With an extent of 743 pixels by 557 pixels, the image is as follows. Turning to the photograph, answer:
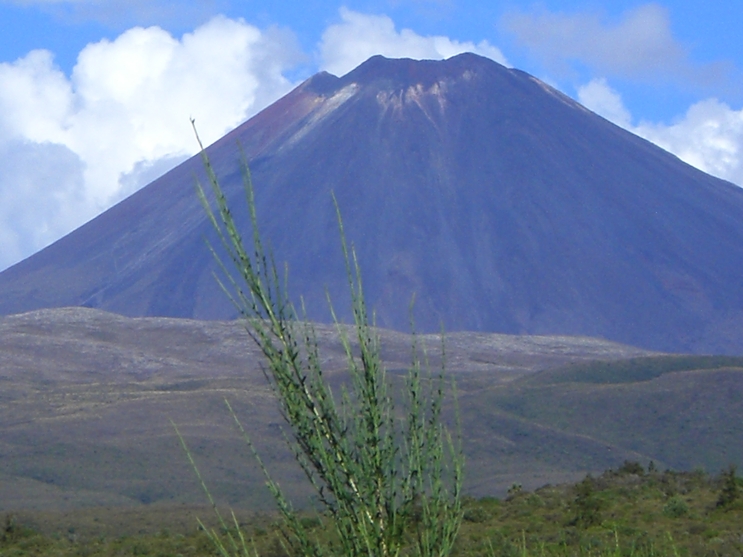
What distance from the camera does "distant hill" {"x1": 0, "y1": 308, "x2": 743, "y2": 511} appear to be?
31953mm

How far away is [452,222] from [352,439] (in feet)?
337

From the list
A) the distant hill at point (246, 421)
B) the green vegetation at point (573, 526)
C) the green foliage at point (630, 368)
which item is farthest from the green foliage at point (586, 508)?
the green foliage at point (630, 368)

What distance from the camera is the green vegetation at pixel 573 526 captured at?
14.5m

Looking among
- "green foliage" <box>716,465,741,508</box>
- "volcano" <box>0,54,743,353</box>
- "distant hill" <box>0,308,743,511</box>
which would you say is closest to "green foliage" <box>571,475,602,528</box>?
"green foliage" <box>716,465,741,508</box>

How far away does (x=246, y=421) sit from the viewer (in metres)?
40.6

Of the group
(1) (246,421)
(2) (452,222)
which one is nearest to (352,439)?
(1) (246,421)

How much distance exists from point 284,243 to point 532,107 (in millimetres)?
40660

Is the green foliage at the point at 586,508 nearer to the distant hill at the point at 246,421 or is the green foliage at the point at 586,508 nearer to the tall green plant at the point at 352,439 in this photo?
the distant hill at the point at 246,421

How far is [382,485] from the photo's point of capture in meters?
4.58

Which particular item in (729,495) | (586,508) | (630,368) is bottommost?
(586,508)

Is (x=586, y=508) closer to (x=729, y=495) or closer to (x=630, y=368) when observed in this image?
(x=729, y=495)

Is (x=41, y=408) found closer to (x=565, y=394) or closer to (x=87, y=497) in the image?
(x=87, y=497)

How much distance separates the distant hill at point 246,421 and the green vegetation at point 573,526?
7078 millimetres

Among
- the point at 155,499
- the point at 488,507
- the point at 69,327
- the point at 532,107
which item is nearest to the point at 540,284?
the point at 532,107
